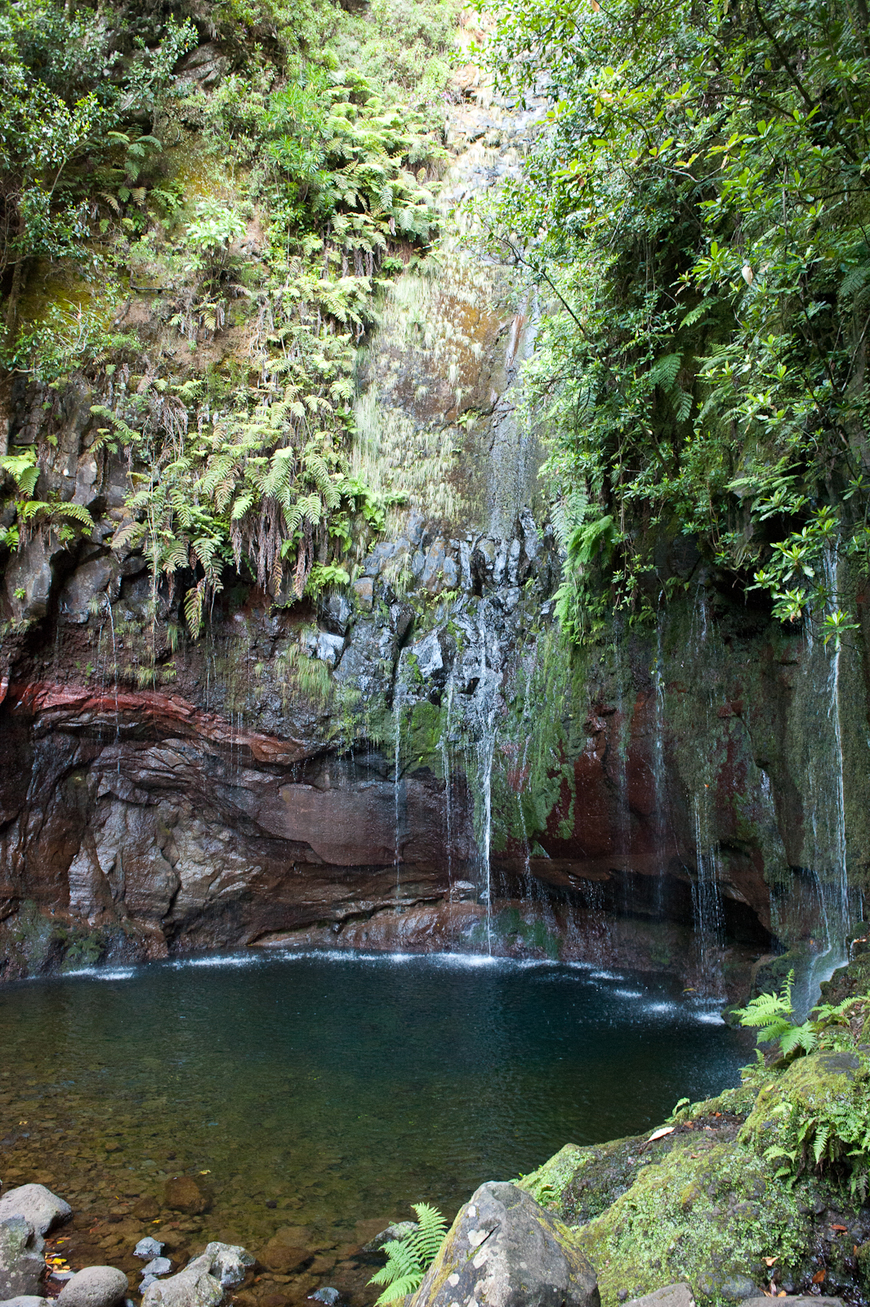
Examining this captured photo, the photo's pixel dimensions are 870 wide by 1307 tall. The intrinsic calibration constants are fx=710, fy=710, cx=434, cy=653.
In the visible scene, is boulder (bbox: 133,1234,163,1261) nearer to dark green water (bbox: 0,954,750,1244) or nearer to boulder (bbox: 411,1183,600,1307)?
dark green water (bbox: 0,954,750,1244)

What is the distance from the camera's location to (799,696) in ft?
23.4

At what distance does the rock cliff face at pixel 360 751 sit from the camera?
949cm

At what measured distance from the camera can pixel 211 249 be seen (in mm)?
12023

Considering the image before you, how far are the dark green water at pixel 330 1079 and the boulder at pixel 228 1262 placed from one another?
232 mm

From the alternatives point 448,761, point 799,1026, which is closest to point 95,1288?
point 799,1026

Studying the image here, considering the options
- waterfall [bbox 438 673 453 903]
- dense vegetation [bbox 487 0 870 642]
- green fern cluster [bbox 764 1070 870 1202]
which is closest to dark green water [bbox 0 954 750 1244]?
waterfall [bbox 438 673 453 903]

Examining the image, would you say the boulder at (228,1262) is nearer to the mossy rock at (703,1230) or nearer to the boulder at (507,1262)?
the boulder at (507,1262)

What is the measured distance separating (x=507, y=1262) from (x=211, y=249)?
13.7m

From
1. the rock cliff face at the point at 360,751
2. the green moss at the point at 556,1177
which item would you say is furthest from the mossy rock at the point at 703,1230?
the rock cliff face at the point at 360,751

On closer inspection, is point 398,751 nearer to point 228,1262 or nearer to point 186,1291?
point 228,1262

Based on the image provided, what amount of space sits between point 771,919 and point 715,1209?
5650 millimetres

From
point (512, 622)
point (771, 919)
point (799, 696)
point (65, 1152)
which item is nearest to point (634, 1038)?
point (771, 919)

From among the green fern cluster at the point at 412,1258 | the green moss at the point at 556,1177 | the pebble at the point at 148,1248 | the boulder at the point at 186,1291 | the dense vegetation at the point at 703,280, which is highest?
the dense vegetation at the point at 703,280

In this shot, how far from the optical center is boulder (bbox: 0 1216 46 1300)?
12.1 feet
